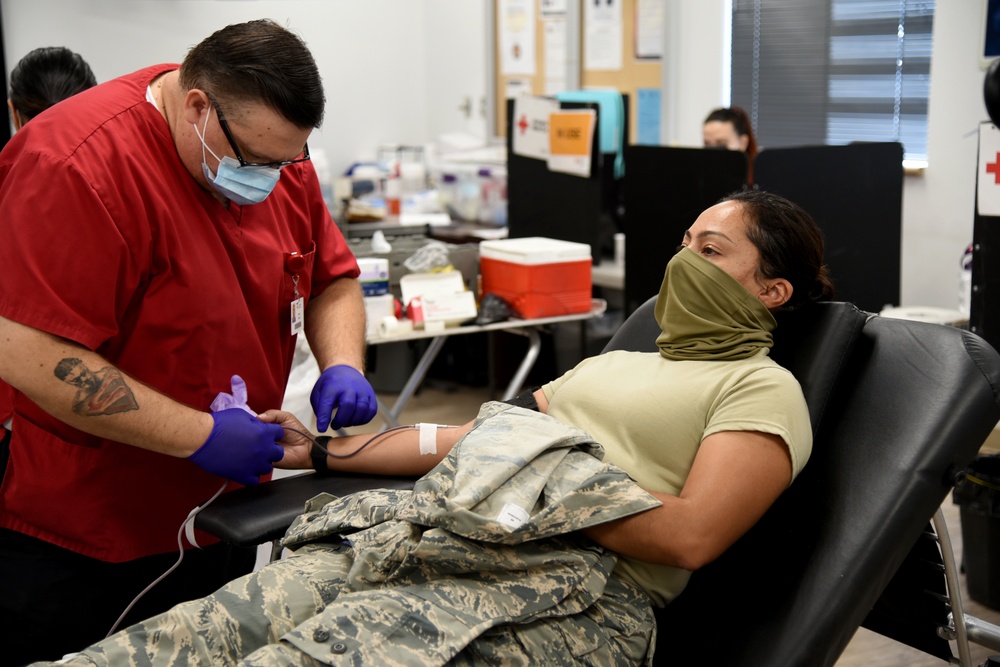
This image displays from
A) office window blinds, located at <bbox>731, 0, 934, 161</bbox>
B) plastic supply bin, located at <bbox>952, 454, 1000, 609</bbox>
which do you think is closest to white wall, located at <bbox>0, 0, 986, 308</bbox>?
office window blinds, located at <bbox>731, 0, 934, 161</bbox>

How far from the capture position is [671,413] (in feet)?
4.98

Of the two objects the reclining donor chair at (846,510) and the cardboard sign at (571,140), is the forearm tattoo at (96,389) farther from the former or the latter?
the cardboard sign at (571,140)

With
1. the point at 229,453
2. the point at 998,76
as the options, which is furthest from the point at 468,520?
the point at 998,76

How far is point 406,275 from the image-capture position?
3.19 meters

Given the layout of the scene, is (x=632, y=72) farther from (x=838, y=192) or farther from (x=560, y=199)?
(x=838, y=192)

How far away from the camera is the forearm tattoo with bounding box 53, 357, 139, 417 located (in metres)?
1.42

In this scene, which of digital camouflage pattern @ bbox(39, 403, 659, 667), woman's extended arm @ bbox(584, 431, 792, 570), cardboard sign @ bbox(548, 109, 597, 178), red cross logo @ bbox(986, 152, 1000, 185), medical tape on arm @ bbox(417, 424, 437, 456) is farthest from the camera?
cardboard sign @ bbox(548, 109, 597, 178)

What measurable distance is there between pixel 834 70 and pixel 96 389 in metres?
3.64

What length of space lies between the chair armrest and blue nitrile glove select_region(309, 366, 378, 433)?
0.34ft

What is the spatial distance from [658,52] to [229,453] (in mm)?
3686

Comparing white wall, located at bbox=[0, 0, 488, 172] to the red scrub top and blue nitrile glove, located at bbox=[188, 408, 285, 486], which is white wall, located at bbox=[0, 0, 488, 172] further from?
blue nitrile glove, located at bbox=[188, 408, 285, 486]

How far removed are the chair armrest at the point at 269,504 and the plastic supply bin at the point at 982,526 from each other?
63.7 inches

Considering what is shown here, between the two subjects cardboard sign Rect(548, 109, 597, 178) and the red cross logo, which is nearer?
the red cross logo

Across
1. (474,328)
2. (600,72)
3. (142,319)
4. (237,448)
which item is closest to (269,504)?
(237,448)
